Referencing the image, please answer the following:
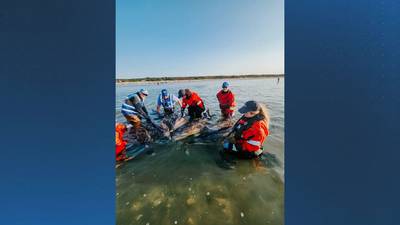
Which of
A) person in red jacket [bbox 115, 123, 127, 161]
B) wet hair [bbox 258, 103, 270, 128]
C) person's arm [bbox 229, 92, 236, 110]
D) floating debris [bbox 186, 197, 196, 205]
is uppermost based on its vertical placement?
person's arm [bbox 229, 92, 236, 110]

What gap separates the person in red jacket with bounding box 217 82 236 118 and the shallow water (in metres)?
0.04

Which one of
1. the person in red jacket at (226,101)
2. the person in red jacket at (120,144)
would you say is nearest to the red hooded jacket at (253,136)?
the person in red jacket at (226,101)

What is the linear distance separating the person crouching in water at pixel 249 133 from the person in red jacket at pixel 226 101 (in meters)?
0.07

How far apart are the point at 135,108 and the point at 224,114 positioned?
0.67 meters

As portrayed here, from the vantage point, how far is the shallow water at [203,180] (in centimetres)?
150

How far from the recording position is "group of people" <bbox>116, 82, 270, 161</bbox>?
170 centimetres

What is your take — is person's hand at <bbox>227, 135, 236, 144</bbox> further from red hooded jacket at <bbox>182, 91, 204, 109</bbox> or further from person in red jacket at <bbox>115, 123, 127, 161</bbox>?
person in red jacket at <bbox>115, 123, 127, 161</bbox>

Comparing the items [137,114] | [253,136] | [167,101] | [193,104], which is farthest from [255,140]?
[137,114]
